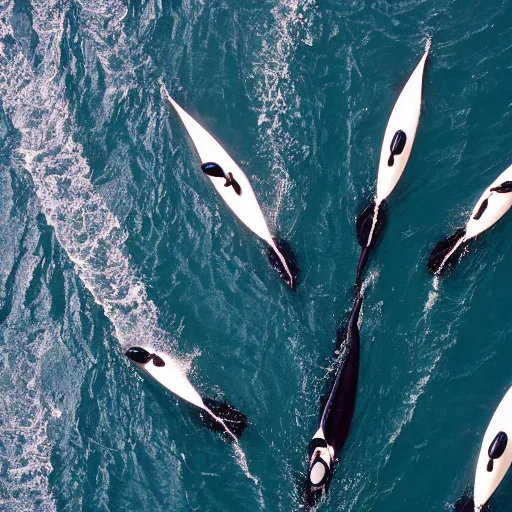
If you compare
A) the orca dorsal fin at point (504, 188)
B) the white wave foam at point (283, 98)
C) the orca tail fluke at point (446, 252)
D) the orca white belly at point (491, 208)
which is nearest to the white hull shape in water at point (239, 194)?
the white wave foam at point (283, 98)

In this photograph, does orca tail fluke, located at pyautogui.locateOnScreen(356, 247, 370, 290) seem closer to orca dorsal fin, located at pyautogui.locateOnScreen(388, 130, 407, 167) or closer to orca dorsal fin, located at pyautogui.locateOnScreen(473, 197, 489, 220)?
orca dorsal fin, located at pyautogui.locateOnScreen(388, 130, 407, 167)

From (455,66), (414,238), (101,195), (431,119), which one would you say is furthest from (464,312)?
(101,195)

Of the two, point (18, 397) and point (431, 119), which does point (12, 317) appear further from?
point (431, 119)

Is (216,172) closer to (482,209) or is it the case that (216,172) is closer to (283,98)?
(283,98)

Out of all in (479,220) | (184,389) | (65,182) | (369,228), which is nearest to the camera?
(479,220)

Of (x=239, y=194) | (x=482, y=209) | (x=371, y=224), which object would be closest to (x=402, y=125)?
(x=371, y=224)

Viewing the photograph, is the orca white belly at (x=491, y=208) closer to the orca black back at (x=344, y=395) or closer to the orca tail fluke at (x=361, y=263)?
the orca tail fluke at (x=361, y=263)
